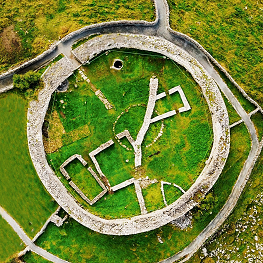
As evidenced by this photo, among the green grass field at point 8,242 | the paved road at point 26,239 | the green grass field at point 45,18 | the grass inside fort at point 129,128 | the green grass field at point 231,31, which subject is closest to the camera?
the green grass field at point 45,18

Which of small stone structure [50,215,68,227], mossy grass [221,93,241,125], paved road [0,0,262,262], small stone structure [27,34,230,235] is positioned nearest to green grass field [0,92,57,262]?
small stone structure [50,215,68,227]

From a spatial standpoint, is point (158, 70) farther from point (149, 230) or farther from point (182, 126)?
point (149, 230)

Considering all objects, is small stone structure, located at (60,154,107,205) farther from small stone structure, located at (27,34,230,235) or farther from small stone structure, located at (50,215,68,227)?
small stone structure, located at (50,215,68,227)

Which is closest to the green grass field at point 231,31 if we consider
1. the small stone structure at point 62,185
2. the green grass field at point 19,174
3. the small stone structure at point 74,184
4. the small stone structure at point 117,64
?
the small stone structure at point 62,185

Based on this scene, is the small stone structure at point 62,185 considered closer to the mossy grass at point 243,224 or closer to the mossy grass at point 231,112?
the mossy grass at point 231,112

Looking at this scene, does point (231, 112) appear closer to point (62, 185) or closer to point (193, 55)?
point (193, 55)

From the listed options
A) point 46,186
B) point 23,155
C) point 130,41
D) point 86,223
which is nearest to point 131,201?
point 86,223
